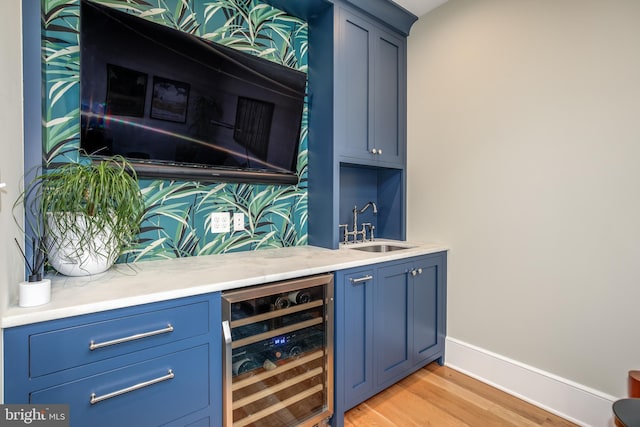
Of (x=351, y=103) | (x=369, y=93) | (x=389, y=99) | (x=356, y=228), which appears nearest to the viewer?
(x=351, y=103)

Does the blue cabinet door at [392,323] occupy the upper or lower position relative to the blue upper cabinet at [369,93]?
lower

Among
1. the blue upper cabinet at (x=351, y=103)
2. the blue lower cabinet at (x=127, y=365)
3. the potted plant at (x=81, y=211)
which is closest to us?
the blue lower cabinet at (x=127, y=365)

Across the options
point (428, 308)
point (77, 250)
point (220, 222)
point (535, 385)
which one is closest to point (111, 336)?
point (77, 250)

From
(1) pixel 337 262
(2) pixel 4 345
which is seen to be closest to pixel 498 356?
(1) pixel 337 262

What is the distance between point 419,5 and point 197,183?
218cm

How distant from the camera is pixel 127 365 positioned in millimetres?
1062

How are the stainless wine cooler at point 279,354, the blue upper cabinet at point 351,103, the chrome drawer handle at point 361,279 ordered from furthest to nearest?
the blue upper cabinet at point 351,103 < the chrome drawer handle at point 361,279 < the stainless wine cooler at point 279,354

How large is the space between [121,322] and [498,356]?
227 cm

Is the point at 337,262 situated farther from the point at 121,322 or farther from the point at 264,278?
the point at 121,322

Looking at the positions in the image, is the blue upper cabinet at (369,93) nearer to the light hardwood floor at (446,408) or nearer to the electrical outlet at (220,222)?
the electrical outlet at (220,222)

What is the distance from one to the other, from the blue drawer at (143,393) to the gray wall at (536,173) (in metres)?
1.93

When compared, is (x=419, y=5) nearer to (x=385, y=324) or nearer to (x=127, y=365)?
(x=385, y=324)

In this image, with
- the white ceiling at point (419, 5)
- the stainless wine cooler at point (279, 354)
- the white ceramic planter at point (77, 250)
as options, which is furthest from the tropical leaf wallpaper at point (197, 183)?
the white ceiling at point (419, 5)

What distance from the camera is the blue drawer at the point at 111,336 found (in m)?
0.93
